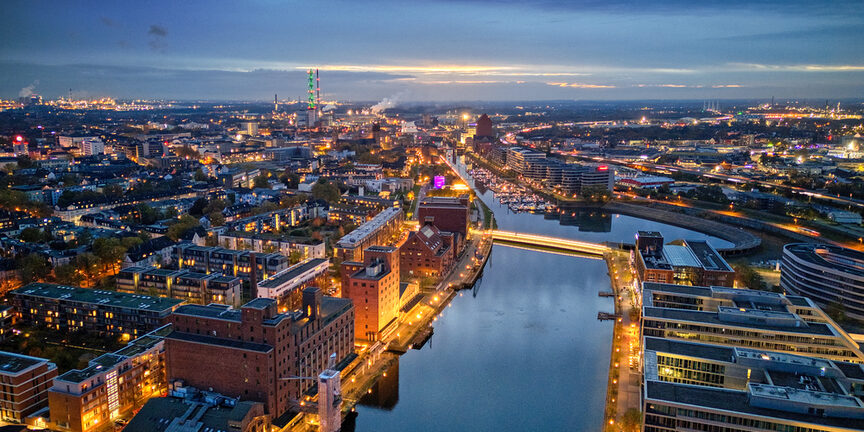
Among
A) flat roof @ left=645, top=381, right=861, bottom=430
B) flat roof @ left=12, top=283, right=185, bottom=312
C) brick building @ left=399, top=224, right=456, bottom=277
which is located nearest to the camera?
flat roof @ left=645, top=381, right=861, bottom=430

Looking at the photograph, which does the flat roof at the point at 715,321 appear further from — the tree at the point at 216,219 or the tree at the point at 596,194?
the tree at the point at 596,194

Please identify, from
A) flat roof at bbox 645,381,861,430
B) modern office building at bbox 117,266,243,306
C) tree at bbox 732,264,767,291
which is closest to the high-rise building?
tree at bbox 732,264,767,291

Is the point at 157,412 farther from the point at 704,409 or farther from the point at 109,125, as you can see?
the point at 109,125

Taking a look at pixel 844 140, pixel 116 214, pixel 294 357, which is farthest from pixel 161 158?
pixel 844 140

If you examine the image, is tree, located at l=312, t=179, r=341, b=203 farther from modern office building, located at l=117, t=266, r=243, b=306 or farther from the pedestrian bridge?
modern office building, located at l=117, t=266, r=243, b=306

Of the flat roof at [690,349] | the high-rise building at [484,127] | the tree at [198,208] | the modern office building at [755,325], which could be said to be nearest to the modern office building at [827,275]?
the modern office building at [755,325]
